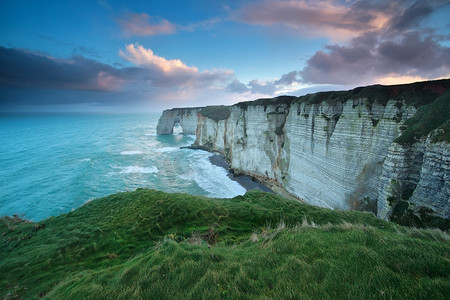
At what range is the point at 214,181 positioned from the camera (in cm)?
3150

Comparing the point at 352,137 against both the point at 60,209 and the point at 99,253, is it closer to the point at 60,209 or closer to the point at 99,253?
the point at 99,253

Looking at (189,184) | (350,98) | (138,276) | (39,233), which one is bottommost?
(189,184)

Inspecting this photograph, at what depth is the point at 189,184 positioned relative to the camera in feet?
96.9

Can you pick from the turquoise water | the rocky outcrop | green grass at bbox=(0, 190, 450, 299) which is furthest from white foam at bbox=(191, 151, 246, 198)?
the rocky outcrop

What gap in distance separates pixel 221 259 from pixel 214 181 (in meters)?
27.0

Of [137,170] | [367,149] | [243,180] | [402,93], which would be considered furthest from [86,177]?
[402,93]

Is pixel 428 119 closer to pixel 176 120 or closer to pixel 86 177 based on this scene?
pixel 86 177

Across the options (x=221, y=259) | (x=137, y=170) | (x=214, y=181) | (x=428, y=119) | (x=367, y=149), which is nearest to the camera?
(x=221, y=259)

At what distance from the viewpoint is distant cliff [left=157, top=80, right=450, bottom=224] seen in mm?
11055

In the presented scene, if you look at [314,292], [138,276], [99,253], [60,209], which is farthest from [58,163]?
[314,292]

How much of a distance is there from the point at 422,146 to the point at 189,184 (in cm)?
2643

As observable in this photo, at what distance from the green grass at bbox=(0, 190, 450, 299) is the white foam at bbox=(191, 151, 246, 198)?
17.5 m

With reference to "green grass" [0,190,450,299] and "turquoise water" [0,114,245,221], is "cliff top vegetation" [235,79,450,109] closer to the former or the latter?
"green grass" [0,190,450,299]

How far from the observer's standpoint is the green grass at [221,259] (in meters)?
3.21
